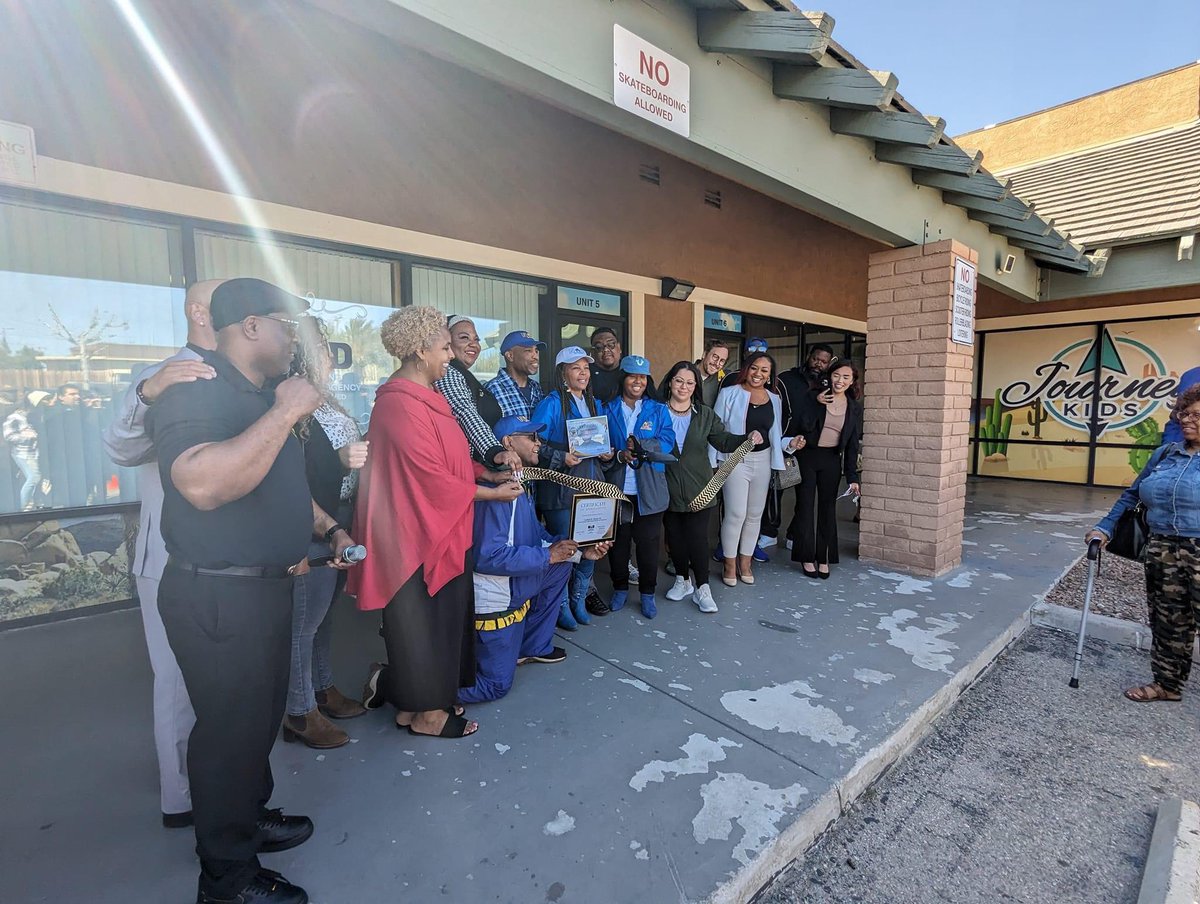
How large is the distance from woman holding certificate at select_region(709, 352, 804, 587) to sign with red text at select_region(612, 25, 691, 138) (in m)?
2.08

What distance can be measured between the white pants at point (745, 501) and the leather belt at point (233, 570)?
3.44 m

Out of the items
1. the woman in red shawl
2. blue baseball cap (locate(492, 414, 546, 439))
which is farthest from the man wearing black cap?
the woman in red shawl

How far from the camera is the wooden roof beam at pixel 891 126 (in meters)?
3.73

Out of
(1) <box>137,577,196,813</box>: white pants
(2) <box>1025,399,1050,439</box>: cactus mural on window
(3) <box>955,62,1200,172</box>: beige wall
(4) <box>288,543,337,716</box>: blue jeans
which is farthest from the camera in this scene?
(3) <box>955,62,1200,172</box>: beige wall

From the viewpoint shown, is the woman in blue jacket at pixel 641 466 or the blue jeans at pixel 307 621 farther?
the woman in blue jacket at pixel 641 466

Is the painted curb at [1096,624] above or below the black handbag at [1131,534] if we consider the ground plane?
below

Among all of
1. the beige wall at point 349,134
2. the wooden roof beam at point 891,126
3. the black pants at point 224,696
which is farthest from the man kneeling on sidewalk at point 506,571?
the wooden roof beam at point 891,126

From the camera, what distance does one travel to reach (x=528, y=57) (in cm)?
237

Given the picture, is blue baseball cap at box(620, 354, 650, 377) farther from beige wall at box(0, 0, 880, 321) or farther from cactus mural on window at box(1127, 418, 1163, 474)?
cactus mural on window at box(1127, 418, 1163, 474)

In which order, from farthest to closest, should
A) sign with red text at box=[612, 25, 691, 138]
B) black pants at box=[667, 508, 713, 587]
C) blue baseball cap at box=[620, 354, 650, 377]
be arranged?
black pants at box=[667, 508, 713, 587], blue baseball cap at box=[620, 354, 650, 377], sign with red text at box=[612, 25, 691, 138]

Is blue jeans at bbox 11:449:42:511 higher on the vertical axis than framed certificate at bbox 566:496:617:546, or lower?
higher

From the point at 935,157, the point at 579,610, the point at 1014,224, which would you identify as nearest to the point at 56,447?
the point at 579,610

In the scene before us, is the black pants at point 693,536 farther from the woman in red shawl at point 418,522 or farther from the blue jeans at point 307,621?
the blue jeans at point 307,621

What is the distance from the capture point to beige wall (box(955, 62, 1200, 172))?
11250mm
